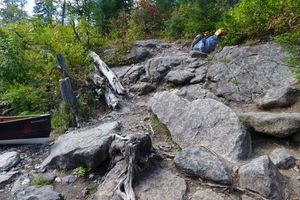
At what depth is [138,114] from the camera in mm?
5906

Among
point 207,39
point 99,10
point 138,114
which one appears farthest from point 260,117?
point 99,10

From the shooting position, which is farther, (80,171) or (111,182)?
(80,171)

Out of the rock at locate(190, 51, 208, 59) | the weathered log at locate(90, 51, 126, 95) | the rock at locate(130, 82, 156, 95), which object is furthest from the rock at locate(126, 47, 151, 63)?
the rock at locate(130, 82, 156, 95)

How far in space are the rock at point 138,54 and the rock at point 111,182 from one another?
20.2 ft

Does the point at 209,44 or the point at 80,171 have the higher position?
the point at 209,44

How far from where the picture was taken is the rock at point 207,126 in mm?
3820

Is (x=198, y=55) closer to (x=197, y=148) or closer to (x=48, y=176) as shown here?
(x=197, y=148)

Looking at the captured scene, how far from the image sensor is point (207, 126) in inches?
169

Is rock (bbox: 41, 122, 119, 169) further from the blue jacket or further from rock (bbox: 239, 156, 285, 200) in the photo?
the blue jacket

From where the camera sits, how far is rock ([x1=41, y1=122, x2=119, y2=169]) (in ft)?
13.9

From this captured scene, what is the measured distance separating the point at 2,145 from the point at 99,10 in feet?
34.5

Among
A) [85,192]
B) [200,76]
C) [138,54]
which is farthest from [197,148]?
[138,54]

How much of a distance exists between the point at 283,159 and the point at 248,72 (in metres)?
2.68

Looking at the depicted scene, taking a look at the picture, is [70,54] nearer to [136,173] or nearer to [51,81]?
[51,81]
